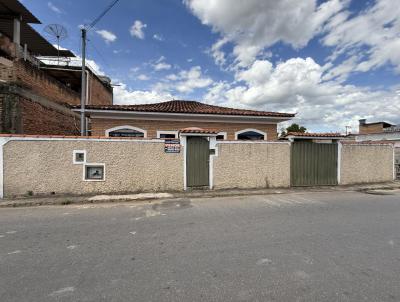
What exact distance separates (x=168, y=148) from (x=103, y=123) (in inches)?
174

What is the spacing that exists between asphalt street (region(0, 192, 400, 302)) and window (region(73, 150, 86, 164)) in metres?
2.14

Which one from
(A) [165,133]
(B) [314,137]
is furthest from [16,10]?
(B) [314,137]

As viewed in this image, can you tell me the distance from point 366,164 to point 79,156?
12.9 meters

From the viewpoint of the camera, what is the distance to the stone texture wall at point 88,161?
7.04 meters

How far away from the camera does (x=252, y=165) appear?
8.86 meters

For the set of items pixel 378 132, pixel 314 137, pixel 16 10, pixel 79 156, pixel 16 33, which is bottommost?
pixel 79 156

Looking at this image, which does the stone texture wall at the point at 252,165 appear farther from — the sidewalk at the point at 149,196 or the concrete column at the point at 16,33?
the concrete column at the point at 16,33

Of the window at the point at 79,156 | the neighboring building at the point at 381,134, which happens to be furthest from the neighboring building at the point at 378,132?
the window at the point at 79,156

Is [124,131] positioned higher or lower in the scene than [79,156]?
higher

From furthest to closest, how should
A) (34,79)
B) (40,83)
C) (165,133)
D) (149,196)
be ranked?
1. (165,133)
2. (40,83)
3. (34,79)
4. (149,196)

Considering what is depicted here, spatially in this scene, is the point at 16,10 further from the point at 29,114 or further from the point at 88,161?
the point at 88,161

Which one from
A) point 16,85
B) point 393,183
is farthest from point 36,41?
point 393,183

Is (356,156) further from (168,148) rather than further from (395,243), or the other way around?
(168,148)

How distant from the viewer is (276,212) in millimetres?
5637
